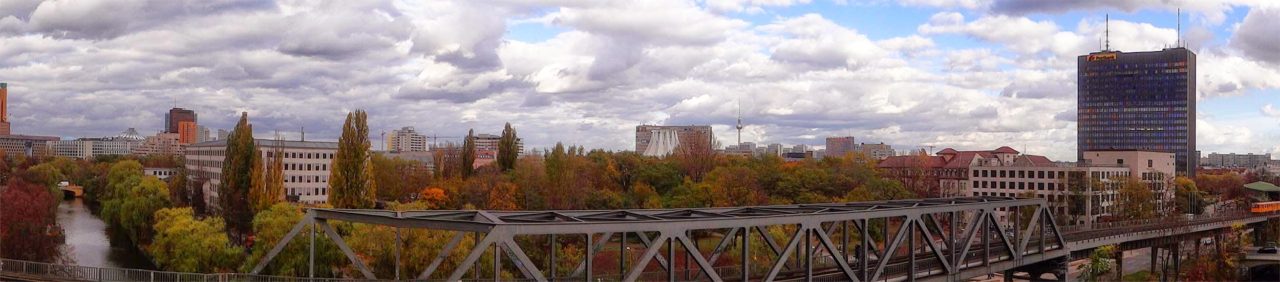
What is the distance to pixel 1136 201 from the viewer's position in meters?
93.1

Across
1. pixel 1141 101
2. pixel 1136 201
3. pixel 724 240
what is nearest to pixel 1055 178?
pixel 1136 201

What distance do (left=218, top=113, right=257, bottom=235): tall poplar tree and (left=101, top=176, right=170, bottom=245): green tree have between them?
7400 millimetres

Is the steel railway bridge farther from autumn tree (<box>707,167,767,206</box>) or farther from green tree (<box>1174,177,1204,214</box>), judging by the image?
green tree (<box>1174,177,1204,214</box>)

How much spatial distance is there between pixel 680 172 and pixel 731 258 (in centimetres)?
5444

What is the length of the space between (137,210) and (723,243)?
2345 inches

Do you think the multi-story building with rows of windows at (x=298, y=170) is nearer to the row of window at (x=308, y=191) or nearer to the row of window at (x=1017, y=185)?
the row of window at (x=308, y=191)

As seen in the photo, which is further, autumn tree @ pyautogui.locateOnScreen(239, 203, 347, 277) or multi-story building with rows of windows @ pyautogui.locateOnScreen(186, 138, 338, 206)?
multi-story building with rows of windows @ pyautogui.locateOnScreen(186, 138, 338, 206)

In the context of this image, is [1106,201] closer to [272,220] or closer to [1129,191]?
[1129,191]

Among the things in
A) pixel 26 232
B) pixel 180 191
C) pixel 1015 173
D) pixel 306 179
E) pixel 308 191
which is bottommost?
pixel 26 232

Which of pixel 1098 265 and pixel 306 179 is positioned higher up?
pixel 306 179

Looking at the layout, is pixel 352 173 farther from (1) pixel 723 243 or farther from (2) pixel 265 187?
(1) pixel 723 243

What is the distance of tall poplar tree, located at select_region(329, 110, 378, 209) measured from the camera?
68312 mm

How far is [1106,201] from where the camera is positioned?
337 ft

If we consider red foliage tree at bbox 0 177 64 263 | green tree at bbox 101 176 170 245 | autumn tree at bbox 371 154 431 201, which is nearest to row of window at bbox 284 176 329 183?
autumn tree at bbox 371 154 431 201
